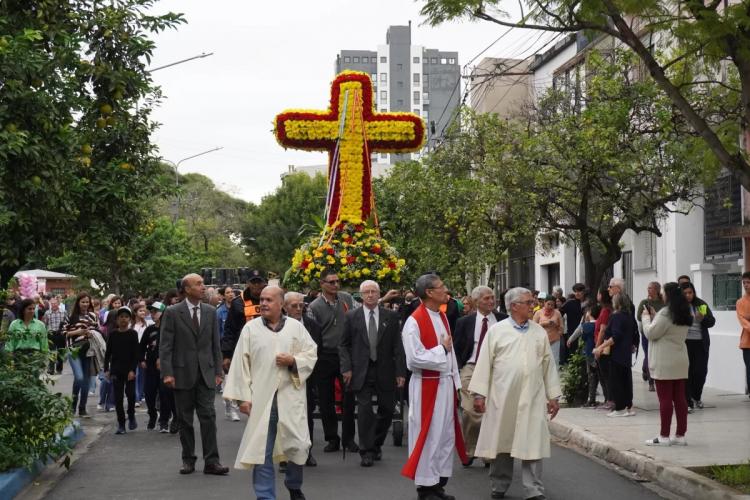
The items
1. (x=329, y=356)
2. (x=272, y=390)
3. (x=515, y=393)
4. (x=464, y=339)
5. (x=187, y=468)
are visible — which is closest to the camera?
(x=272, y=390)

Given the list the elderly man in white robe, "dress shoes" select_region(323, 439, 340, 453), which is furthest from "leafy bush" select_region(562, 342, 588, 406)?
the elderly man in white robe

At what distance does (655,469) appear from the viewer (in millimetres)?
10016

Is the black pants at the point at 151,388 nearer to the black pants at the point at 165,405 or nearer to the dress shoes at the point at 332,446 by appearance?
the black pants at the point at 165,405

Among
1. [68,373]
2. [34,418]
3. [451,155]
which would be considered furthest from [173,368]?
[451,155]

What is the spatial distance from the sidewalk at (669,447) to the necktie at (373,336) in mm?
2713

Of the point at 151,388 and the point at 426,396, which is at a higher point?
the point at 426,396

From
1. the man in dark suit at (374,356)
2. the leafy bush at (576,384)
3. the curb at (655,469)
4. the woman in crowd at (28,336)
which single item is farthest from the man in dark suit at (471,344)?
the leafy bush at (576,384)

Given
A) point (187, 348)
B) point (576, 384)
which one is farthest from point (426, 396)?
point (576, 384)

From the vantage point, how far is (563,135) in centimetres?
1972

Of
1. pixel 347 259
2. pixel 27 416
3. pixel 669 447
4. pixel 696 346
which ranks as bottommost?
pixel 669 447

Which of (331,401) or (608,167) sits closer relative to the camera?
(331,401)

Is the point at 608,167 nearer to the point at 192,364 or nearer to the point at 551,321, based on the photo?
the point at 551,321

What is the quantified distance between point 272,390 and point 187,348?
2.84m

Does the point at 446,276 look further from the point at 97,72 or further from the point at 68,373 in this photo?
the point at 97,72
